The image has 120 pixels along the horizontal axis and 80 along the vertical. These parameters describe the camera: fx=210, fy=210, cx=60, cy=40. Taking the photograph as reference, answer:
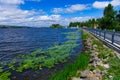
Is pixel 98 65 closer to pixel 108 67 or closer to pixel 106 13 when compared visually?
pixel 108 67

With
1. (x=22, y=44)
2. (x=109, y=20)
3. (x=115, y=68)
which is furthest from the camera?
(x=109, y=20)

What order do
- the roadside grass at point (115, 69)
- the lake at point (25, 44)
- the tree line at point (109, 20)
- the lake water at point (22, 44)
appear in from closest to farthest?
the roadside grass at point (115, 69)
the lake at point (25, 44)
the lake water at point (22, 44)
the tree line at point (109, 20)

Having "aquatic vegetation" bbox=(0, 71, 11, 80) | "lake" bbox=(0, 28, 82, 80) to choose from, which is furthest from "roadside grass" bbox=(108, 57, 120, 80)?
"lake" bbox=(0, 28, 82, 80)

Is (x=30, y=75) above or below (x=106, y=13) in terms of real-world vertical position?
below

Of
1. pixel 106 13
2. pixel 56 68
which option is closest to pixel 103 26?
pixel 106 13

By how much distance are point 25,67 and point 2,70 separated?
1707 millimetres

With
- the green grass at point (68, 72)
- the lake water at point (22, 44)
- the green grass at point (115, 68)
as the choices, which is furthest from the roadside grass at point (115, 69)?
the lake water at point (22, 44)

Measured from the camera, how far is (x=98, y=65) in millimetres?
13133

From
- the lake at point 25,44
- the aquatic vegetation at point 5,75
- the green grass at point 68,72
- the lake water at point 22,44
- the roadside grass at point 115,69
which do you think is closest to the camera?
the roadside grass at point 115,69

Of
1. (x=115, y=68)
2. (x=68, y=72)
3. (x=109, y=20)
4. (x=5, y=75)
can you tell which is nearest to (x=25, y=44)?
(x=5, y=75)

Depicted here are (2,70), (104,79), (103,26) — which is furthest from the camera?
(103,26)

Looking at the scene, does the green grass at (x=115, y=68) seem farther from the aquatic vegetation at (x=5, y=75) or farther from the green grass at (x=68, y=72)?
the aquatic vegetation at (x=5, y=75)

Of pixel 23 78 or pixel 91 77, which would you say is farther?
pixel 23 78

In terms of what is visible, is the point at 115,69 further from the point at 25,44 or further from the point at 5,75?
the point at 25,44
